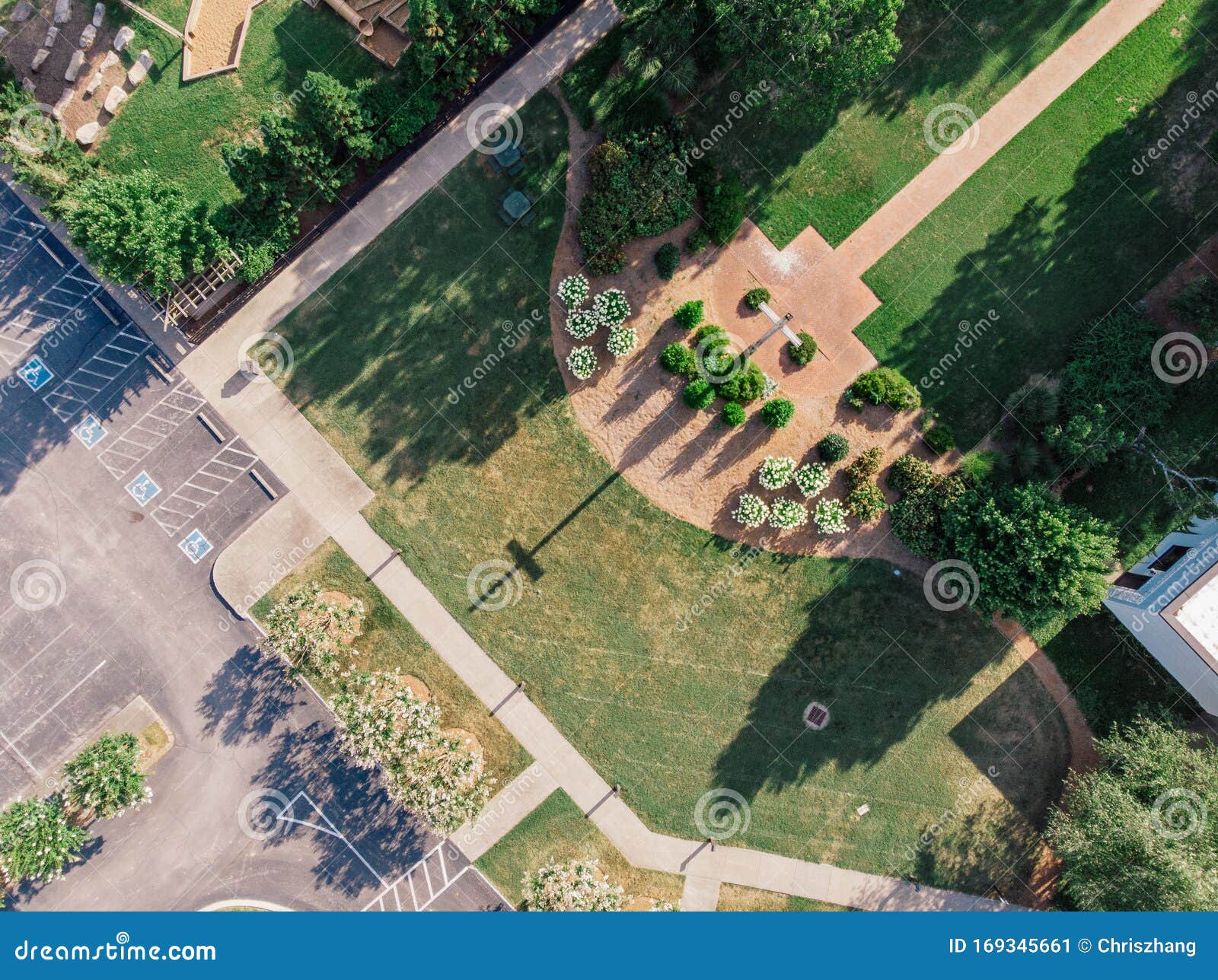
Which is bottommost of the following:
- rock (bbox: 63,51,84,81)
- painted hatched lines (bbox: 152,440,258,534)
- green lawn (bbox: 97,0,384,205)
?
painted hatched lines (bbox: 152,440,258,534)

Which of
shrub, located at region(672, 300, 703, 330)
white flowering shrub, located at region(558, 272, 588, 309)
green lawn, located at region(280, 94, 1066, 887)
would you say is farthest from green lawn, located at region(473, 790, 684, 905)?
white flowering shrub, located at region(558, 272, 588, 309)

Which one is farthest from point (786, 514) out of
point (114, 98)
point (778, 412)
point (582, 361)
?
point (114, 98)

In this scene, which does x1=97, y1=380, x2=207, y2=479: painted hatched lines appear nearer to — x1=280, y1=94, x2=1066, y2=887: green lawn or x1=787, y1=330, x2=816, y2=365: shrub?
x1=280, y1=94, x2=1066, y2=887: green lawn

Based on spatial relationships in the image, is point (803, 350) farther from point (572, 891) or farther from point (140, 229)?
point (140, 229)

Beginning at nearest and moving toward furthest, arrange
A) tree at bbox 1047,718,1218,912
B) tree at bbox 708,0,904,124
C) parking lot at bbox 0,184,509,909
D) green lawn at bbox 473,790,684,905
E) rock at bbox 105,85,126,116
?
tree at bbox 708,0,904,124, tree at bbox 1047,718,1218,912, rock at bbox 105,85,126,116, parking lot at bbox 0,184,509,909, green lawn at bbox 473,790,684,905

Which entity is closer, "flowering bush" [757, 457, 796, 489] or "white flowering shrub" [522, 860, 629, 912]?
"white flowering shrub" [522, 860, 629, 912]

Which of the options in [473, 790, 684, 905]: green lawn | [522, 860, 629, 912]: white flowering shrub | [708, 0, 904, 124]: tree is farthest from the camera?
[473, 790, 684, 905]: green lawn
